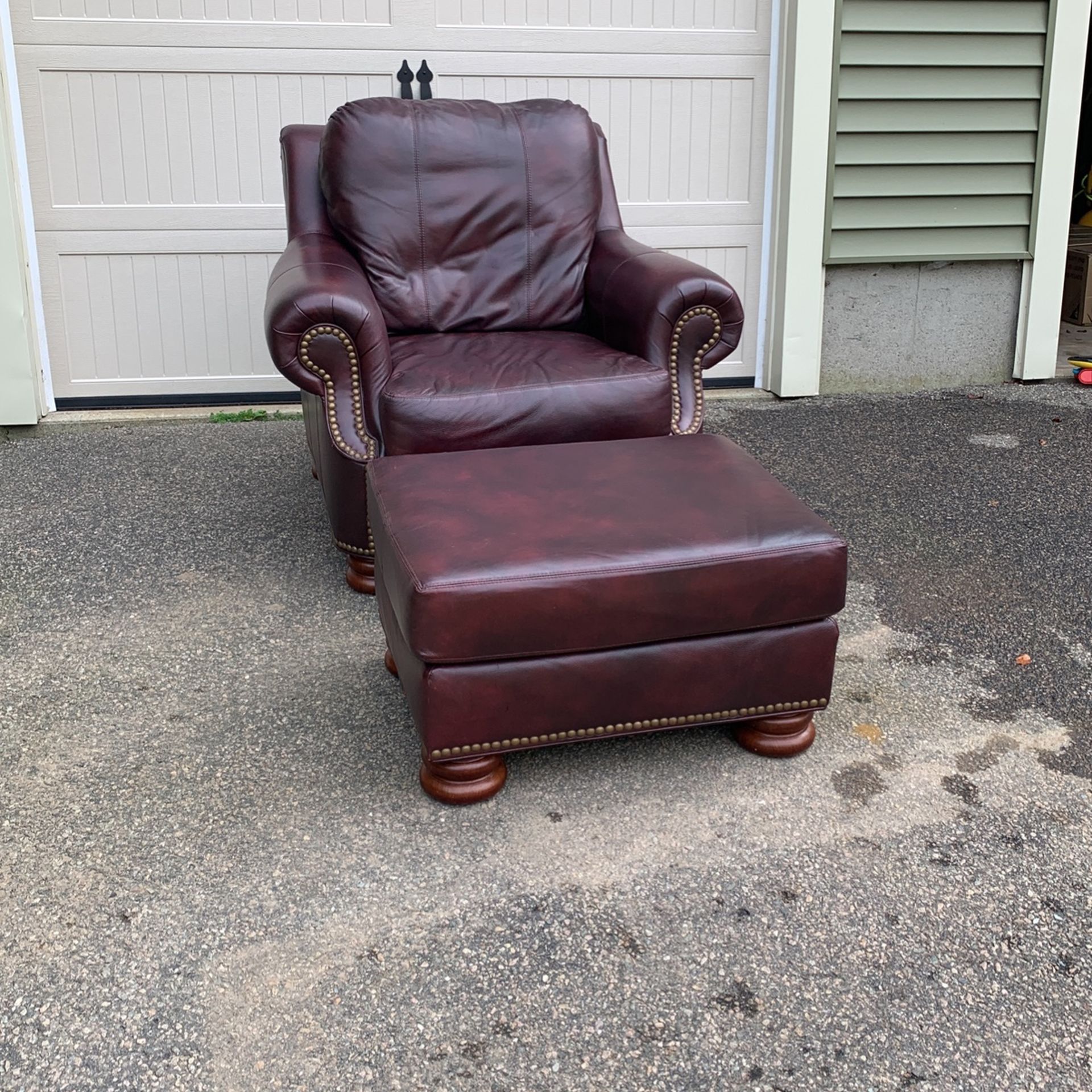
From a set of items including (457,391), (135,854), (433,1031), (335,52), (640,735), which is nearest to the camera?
(433,1031)

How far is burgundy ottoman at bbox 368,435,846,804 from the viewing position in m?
1.51

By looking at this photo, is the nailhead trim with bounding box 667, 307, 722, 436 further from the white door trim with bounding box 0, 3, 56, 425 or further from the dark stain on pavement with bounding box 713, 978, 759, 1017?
the white door trim with bounding box 0, 3, 56, 425

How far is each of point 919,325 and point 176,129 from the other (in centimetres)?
249

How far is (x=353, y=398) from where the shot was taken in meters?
2.30

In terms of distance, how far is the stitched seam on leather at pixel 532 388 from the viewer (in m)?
2.25

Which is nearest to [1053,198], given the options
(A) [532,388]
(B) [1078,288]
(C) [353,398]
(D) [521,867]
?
(B) [1078,288]

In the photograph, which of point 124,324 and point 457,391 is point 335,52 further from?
point 457,391

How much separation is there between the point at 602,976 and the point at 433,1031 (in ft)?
0.64

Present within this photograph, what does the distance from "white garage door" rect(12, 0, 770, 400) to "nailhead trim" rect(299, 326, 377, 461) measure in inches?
62.4

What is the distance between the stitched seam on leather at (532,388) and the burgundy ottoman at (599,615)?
518mm

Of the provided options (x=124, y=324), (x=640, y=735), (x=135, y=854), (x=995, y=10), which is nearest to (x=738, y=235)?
(x=995, y=10)

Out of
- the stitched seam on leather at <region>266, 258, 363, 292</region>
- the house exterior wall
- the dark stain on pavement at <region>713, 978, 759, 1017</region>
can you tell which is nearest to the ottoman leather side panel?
the dark stain on pavement at <region>713, 978, 759, 1017</region>

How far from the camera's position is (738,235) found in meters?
3.96

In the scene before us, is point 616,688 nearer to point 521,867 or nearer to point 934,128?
point 521,867
